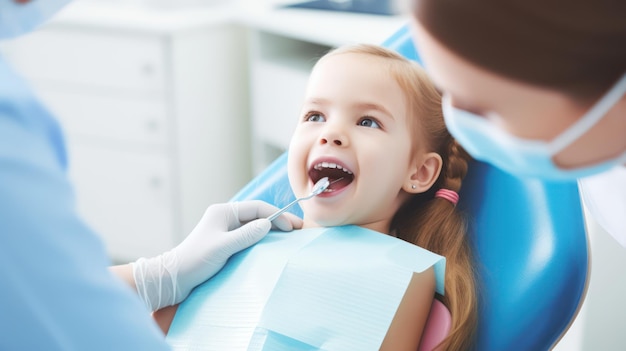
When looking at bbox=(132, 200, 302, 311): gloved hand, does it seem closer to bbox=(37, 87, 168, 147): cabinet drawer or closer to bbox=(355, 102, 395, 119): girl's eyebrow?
bbox=(355, 102, 395, 119): girl's eyebrow

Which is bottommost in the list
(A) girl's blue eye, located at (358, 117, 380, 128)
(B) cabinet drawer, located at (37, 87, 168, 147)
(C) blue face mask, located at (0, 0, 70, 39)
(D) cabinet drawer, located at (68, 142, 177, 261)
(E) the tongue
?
(D) cabinet drawer, located at (68, 142, 177, 261)

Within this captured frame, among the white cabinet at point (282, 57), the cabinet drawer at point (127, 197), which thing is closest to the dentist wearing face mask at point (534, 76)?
the white cabinet at point (282, 57)

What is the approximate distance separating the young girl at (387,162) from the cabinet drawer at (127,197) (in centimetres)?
154

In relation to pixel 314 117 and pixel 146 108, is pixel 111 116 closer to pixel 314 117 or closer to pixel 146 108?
pixel 146 108

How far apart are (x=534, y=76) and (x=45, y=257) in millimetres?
481

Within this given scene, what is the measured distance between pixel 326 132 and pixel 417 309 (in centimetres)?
30

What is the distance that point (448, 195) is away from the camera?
54.5 inches

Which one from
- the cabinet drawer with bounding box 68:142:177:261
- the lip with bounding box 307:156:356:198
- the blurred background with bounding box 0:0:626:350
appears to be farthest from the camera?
the cabinet drawer with bounding box 68:142:177:261

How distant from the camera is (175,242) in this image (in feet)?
9.63

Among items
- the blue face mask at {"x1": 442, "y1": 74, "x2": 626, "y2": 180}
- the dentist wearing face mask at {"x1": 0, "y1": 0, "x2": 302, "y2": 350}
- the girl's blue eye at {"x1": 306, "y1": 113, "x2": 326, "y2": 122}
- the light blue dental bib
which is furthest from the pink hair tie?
the dentist wearing face mask at {"x1": 0, "y1": 0, "x2": 302, "y2": 350}

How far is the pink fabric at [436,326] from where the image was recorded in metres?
1.26

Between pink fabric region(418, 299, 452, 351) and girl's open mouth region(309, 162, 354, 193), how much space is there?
23 centimetres

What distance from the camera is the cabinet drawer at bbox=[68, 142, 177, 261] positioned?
114 inches

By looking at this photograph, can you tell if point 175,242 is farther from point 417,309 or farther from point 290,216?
point 417,309
